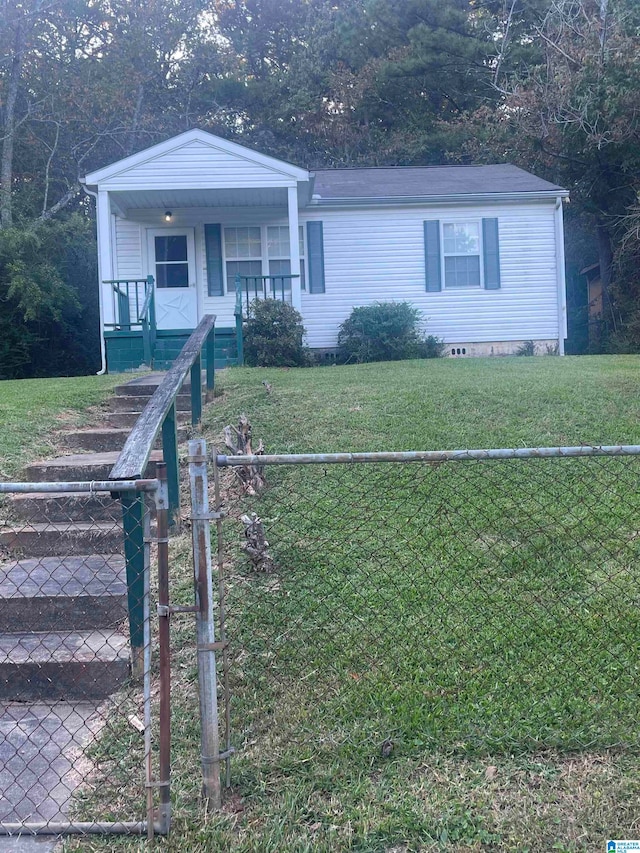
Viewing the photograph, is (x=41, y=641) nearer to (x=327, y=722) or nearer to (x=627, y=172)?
(x=327, y=722)

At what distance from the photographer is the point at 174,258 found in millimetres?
15125

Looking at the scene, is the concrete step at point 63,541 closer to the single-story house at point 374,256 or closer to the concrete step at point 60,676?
the concrete step at point 60,676

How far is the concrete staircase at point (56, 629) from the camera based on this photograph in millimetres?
3059

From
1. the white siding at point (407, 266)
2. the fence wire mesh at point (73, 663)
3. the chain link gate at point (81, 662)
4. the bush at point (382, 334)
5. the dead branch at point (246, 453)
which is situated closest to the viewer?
the chain link gate at point (81, 662)

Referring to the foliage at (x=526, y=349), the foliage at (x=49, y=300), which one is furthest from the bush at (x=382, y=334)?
the foliage at (x=49, y=300)

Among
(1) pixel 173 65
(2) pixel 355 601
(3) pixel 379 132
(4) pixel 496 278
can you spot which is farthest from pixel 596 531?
(1) pixel 173 65

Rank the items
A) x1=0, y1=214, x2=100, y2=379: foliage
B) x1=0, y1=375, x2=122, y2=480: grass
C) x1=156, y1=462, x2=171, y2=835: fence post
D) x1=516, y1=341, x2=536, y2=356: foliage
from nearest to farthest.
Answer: x1=156, y1=462, x2=171, y2=835: fence post < x1=0, y1=375, x2=122, y2=480: grass < x1=516, y1=341, x2=536, y2=356: foliage < x1=0, y1=214, x2=100, y2=379: foliage

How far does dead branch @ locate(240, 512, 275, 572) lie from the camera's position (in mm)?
4262

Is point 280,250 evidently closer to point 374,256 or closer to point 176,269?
point 374,256

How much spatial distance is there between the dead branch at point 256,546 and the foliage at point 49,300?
49.9 feet

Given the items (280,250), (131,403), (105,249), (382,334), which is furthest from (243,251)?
(131,403)

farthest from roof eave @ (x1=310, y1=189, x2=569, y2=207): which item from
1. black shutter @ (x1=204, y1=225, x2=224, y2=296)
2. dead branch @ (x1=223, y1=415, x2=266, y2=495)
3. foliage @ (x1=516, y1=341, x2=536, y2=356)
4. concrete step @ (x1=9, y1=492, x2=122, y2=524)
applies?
concrete step @ (x1=9, y1=492, x2=122, y2=524)

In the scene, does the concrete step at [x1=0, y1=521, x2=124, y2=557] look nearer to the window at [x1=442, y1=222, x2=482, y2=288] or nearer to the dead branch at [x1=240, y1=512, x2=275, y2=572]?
the dead branch at [x1=240, y1=512, x2=275, y2=572]

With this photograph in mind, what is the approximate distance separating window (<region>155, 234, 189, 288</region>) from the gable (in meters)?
1.94
